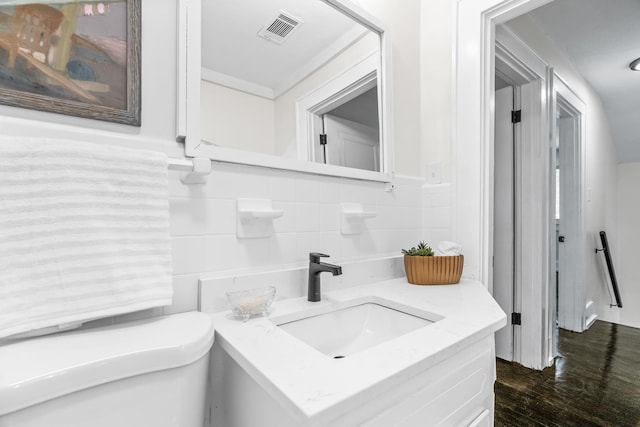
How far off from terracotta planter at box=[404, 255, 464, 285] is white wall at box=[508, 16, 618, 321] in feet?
6.36

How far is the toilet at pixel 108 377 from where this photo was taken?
0.43 meters

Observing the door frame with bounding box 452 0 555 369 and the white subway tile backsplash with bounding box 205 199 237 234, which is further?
the door frame with bounding box 452 0 555 369

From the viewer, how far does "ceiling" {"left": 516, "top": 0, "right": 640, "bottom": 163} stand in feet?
6.12

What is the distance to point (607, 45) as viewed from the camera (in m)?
2.18

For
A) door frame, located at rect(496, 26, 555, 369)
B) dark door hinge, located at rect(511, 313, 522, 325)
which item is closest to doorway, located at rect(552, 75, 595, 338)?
door frame, located at rect(496, 26, 555, 369)

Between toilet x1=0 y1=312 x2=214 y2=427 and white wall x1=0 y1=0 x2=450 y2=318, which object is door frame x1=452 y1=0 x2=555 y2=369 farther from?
toilet x1=0 y1=312 x2=214 y2=427

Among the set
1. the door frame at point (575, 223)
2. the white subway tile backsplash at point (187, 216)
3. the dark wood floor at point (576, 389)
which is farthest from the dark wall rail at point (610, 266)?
the white subway tile backsplash at point (187, 216)

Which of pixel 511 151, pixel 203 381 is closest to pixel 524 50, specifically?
pixel 511 151

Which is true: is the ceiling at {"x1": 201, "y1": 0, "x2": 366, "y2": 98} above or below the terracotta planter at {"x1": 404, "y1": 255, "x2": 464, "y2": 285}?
above

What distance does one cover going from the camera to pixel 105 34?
0.72 m

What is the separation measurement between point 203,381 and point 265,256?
0.39 metres

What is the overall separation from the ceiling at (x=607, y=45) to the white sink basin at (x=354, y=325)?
82.3 inches

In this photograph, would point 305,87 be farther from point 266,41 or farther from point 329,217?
point 329,217

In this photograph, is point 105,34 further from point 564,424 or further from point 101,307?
point 564,424
